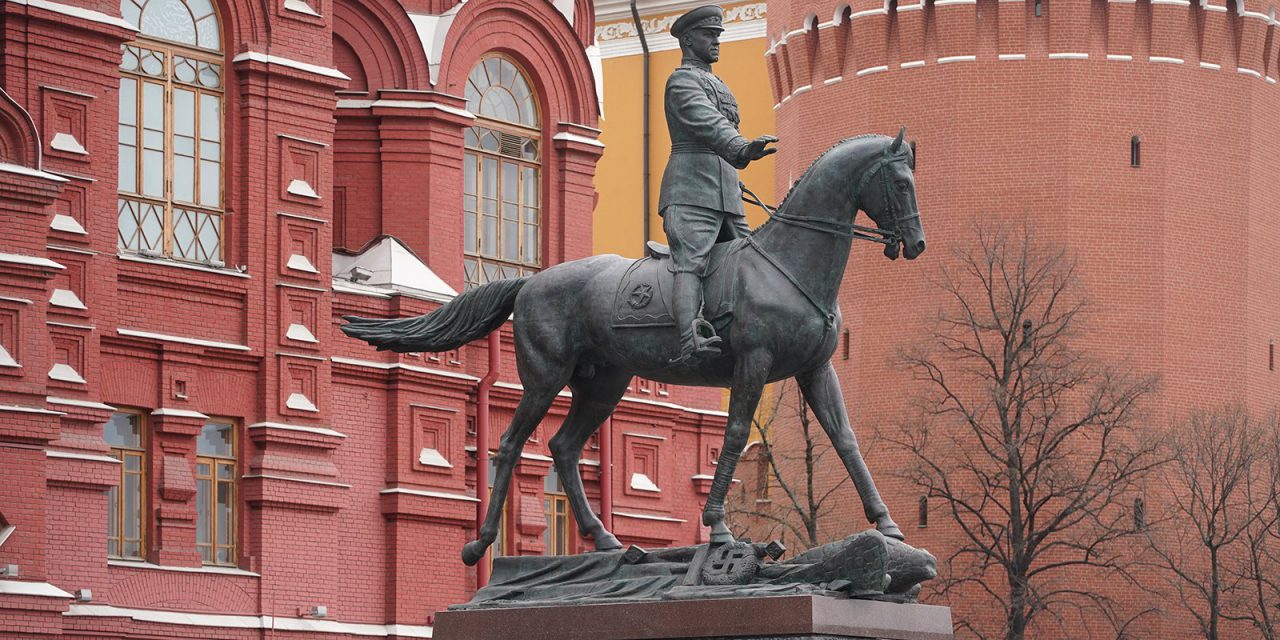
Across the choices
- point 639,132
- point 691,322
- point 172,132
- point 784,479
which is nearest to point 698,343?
point 691,322

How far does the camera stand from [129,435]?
31.5 meters

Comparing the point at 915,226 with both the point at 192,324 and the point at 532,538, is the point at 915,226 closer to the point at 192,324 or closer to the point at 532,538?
the point at 192,324

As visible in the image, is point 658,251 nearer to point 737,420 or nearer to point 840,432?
point 737,420

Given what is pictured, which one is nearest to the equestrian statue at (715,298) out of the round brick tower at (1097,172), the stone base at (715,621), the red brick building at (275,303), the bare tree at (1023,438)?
the stone base at (715,621)

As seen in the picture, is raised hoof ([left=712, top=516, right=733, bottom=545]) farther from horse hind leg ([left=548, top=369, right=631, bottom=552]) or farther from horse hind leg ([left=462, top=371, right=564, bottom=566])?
horse hind leg ([left=462, top=371, right=564, bottom=566])

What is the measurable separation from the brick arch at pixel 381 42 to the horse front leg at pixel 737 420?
21955 mm

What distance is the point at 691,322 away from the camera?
1521 centimetres

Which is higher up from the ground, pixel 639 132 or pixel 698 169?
pixel 639 132

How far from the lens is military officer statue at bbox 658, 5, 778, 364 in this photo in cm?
1537

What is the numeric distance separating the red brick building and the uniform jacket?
1413cm

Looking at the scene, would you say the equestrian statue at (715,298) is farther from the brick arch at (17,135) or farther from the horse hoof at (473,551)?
the brick arch at (17,135)

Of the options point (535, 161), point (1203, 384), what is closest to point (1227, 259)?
point (1203, 384)

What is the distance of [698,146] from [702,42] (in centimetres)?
68

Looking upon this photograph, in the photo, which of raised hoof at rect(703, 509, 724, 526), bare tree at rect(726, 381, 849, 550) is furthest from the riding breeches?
bare tree at rect(726, 381, 849, 550)
